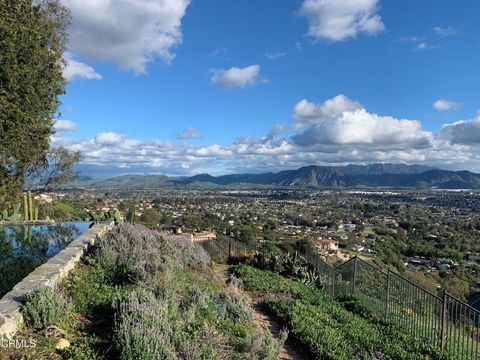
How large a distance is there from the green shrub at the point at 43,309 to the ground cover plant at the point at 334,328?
3.45 m

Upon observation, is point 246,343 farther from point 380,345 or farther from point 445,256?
point 445,256

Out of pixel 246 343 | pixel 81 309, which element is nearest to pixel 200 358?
pixel 246 343

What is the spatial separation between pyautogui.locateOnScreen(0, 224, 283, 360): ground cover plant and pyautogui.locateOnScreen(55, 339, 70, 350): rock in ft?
0.17

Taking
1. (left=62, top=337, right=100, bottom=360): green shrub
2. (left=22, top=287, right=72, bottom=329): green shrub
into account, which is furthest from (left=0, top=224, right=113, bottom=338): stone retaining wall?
(left=62, top=337, right=100, bottom=360): green shrub

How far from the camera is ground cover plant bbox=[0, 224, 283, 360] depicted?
4027 millimetres

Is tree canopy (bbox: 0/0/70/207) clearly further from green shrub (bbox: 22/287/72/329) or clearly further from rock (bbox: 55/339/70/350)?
rock (bbox: 55/339/70/350)

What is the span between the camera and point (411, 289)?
316 inches

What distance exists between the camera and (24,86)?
516 inches

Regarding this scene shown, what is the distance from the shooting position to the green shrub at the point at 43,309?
438 cm

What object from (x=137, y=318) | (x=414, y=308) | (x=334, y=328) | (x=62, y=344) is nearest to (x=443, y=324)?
(x=414, y=308)

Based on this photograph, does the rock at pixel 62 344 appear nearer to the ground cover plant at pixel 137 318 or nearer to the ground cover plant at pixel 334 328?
the ground cover plant at pixel 137 318

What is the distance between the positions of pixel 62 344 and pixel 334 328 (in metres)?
4.62

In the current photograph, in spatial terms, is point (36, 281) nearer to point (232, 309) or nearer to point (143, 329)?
point (143, 329)

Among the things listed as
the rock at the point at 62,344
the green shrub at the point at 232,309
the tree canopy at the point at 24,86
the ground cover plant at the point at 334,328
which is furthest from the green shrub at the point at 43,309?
the tree canopy at the point at 24,86
